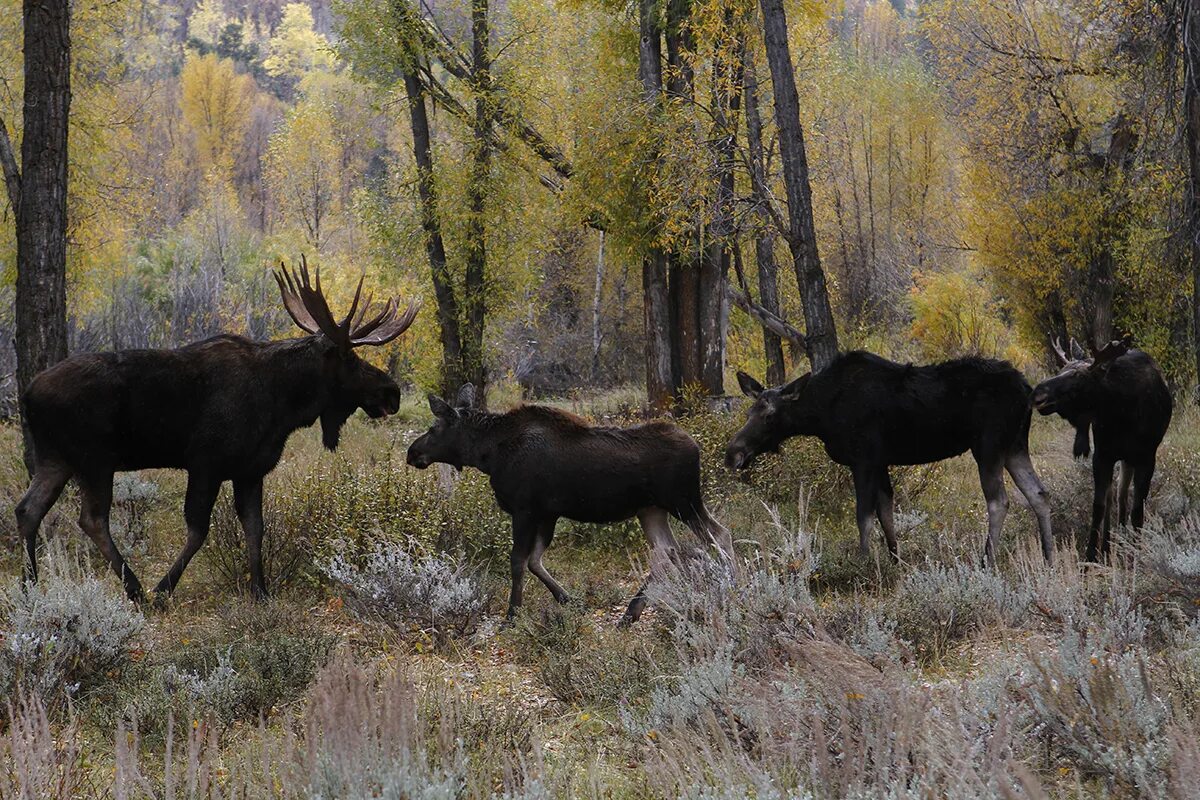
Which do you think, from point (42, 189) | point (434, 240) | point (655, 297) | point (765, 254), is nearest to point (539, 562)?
point (42, 189)

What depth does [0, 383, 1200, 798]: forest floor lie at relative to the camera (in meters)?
3.54

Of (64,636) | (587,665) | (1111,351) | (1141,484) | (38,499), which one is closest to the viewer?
(64,636)

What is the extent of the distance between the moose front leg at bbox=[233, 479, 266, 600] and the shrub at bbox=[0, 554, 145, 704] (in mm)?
1707

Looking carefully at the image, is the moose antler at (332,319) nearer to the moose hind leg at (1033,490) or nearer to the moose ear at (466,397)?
the moose ear at (466,397)

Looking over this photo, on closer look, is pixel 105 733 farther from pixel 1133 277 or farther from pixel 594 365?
pixel 594 365

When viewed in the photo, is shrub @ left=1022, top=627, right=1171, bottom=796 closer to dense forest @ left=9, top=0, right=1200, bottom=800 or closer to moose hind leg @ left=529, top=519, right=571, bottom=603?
dense forest @ left=9, top=0, right=1200, bottom=800

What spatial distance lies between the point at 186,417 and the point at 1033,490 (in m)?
6.48

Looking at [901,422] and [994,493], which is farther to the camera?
[901,422]

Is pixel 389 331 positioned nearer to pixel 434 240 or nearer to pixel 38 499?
pixel 38 499

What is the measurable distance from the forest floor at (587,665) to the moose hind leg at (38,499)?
0.67 meters

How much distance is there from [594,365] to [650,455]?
27745mm

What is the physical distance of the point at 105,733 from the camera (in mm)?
5488

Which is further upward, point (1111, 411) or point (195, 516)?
point (1111, 411)

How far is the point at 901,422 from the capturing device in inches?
347
